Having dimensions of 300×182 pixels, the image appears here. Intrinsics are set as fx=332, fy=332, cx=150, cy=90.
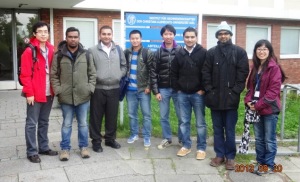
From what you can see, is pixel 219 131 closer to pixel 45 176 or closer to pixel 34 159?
pixel 45 176

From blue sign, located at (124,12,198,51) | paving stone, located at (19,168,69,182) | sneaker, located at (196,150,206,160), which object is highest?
blue sign, located at (124,12,198,51)

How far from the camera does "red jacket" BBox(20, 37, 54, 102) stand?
14.3 feet

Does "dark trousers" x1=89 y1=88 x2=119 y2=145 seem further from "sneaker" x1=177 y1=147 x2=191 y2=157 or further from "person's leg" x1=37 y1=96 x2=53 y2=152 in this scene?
"sneaker" x1=177 y1=147 x2=191 y2=157

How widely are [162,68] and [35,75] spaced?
1837 mm

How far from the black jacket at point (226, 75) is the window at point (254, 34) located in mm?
11142

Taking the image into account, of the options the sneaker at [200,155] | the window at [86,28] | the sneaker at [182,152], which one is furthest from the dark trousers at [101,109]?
the window at [86,28]

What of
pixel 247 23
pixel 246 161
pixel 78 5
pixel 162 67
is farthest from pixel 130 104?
pixel 247 23

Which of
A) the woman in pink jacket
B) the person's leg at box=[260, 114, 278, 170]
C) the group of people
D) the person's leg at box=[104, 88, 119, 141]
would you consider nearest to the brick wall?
the group of people

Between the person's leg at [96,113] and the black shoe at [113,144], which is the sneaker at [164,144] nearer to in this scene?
the black shoe at [113,144]

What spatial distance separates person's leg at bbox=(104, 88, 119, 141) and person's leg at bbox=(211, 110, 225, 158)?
1502mm

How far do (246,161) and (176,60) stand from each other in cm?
178

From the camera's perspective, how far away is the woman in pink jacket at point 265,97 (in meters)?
4.11

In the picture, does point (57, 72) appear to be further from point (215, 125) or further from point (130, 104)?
point (215, 125)

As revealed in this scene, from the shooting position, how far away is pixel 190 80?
4.66 metres
